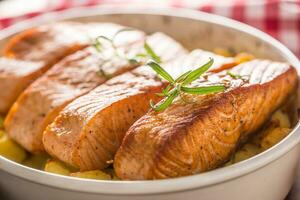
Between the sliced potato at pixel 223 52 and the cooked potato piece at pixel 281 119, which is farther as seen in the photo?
the sliced potato at pixel 223 52

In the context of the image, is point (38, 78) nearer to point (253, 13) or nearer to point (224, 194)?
point (224, 194)

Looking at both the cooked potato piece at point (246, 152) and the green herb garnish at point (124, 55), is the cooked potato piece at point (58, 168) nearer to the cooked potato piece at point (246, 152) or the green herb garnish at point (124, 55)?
the green herb garnish at point (124, 55)

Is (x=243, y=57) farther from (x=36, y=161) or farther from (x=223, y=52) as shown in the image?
(x=36, y=161)

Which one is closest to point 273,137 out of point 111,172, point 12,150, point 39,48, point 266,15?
point 111,172

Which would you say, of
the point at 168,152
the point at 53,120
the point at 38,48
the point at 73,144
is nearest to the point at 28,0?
the point at 38,48

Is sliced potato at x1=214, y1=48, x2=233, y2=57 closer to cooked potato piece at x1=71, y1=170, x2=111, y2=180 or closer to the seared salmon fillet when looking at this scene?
the seared salmon fillet

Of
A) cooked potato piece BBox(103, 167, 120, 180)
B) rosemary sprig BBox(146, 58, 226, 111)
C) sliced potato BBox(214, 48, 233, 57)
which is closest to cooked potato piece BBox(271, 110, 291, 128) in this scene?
rosemary sprig BBox(146, 58, 226, 111)

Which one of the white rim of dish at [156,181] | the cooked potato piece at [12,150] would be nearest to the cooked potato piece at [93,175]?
the white rim of dish at [156,181]

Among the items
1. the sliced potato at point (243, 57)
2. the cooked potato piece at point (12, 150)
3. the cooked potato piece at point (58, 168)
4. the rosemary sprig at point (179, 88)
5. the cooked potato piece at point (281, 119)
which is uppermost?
the rosemary sprig at point (179, 88)
